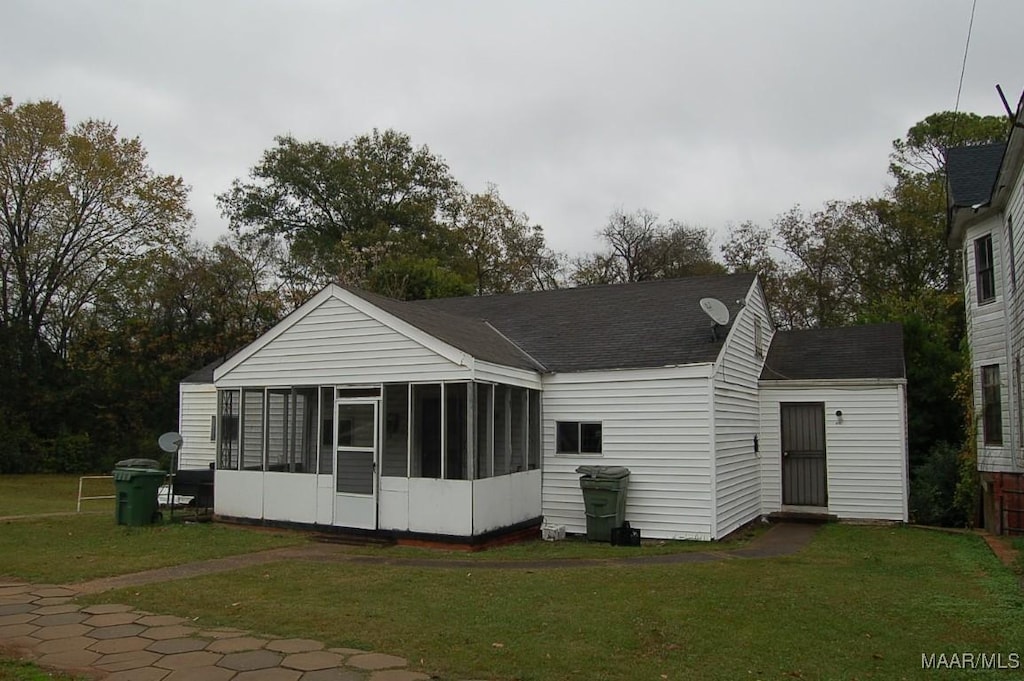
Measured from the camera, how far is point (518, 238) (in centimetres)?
4309

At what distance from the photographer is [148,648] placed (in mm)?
6160

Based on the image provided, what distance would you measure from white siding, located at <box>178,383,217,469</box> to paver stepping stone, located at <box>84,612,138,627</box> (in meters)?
14.7

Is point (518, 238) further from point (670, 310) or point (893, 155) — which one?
point (670, 310)

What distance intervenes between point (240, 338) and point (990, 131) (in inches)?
1307

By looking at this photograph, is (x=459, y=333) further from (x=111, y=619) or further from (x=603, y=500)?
(x=111, y=619)

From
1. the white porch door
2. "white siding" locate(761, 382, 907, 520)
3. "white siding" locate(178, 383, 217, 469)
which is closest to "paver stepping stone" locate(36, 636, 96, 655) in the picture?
the white porch door

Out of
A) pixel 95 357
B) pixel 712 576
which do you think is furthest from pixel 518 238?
pixel 712 576

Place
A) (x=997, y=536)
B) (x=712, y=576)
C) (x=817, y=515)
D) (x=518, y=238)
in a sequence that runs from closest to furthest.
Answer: (x=712, y=576)
(x=997, y=536)
(x=817, y=515)
(x=518, y=238)

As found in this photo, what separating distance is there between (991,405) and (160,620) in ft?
48.4

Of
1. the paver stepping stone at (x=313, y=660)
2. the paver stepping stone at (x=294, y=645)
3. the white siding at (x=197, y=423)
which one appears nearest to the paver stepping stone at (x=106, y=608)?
the paver stepping stone at (x=294, y=645)

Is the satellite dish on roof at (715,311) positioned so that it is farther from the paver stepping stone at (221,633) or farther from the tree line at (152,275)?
the tree line at (152,275)

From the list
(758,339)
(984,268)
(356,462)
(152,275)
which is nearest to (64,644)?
(356,462)

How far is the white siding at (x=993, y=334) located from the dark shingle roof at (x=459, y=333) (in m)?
8.56

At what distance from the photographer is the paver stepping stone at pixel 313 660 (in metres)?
5.65
